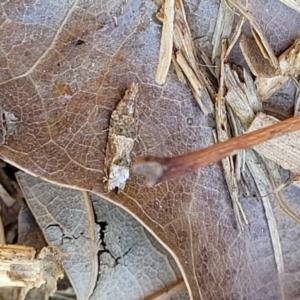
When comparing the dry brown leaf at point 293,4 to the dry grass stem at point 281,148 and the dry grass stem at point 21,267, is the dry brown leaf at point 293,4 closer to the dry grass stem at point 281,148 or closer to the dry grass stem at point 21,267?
the dry grass stem at point 281,148

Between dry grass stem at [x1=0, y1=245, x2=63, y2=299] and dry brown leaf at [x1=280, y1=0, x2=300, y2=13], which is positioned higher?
dry brown leaf at [x1=280, y1=0, x2=300, y2=13]

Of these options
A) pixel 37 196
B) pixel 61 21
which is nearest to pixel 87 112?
pixel 61 21

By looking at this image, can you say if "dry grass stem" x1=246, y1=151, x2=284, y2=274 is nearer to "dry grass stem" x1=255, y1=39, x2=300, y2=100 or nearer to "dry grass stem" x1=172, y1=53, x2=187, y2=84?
"dry grass stem" x1=255, y1=39, x2=300, y2=100

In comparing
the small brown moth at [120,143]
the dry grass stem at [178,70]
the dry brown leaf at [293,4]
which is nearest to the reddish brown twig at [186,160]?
the small brown moth at [120,143]

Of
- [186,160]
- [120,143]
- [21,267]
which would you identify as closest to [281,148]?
[120,143]

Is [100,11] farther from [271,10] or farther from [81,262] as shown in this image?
[81,262]

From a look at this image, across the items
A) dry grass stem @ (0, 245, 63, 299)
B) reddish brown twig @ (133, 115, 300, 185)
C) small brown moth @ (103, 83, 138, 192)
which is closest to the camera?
reddish brown twig @ (133, 115, 300, 185)

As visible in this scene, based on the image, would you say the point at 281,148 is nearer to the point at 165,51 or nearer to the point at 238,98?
the point at 238,98

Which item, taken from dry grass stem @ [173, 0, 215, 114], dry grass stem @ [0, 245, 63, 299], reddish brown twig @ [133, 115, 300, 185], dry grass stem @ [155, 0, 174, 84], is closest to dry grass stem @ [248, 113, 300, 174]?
dry grass stem @ [173, 0, 215, 114]
